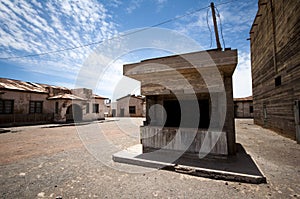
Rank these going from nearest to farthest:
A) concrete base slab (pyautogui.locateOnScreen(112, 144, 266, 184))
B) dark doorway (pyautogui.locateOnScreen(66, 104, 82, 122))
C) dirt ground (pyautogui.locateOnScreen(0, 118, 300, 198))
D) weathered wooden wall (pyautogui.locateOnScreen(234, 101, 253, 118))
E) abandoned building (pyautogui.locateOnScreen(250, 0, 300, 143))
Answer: dirt ground (pyautogui.locateOnScreen(0, 118, 300, 198)) → concrete base slab (pyautogui.locateOnScreen(112, 144, 266, 184)) → abandoned building (pyautogui.locateOnScreen(250, 0, 300, 143)) → dark doorway (pyautogui.locateOnScreen(66, 104, 82, 122)) → weathered wooden wall (pyautogui.locateOnScreen(234, 101, 253, 118))

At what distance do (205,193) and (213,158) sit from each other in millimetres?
1682

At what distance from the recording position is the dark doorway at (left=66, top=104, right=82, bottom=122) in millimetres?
19195

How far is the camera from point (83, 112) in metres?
20.5

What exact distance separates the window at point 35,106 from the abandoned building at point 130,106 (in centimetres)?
1594

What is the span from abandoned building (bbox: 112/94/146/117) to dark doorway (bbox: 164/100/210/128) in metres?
23.5

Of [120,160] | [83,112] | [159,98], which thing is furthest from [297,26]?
[83,112]

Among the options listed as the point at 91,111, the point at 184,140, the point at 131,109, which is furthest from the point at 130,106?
the point at 184,140

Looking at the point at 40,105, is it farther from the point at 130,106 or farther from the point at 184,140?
the point at 184,140

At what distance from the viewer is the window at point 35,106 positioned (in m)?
16.1

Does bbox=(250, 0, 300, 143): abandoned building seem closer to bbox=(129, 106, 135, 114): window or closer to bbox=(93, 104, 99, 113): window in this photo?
bbox=(93, 104, 99, 113): window

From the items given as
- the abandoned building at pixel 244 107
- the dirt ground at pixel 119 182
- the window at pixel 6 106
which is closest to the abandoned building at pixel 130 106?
the abandoned building at pixel 244 107

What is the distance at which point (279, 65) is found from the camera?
8711 mm

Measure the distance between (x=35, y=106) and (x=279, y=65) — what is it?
22.2m

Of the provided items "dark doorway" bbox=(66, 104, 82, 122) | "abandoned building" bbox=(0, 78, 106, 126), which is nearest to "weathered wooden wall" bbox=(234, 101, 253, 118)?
"abandoned building" bbox=(0, 78, 106, 126)
